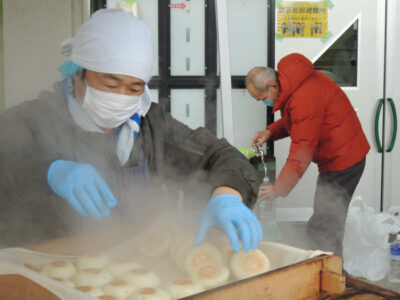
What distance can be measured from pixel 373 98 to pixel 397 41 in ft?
1.86

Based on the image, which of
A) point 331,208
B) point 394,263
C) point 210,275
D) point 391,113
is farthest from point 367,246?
point 210,275

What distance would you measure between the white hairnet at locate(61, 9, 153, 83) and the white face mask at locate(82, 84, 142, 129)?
0.08m

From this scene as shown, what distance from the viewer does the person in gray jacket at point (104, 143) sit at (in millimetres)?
1030

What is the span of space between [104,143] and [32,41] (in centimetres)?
105

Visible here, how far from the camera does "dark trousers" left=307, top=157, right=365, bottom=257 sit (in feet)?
8.57

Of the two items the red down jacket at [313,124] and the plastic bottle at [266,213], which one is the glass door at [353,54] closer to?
the plastic bottle at [266,213]

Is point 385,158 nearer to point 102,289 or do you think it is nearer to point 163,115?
point 163,115

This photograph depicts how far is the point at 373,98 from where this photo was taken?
12.7 ft

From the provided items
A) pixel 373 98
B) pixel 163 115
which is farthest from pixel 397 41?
pixel 163 115

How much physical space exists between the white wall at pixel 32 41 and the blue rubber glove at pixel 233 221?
1362 mm

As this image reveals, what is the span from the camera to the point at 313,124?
2389mm

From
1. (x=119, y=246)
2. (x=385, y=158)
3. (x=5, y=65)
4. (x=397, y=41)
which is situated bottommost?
(x=385, y=158)

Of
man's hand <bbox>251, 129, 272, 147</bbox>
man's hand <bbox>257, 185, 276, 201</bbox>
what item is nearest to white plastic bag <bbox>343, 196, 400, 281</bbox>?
man's hand <bbox>257, 185, 276, 201</bbox>

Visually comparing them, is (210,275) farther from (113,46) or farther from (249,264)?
(113,46)
